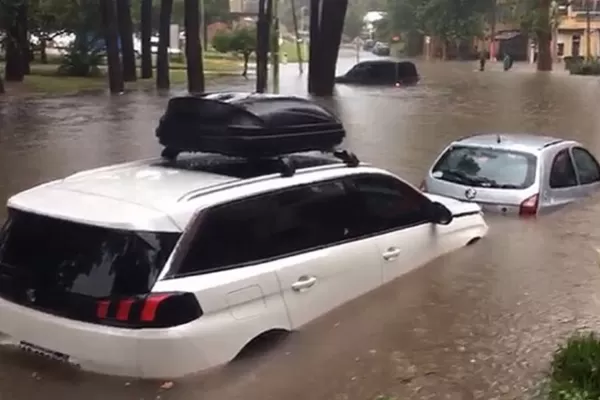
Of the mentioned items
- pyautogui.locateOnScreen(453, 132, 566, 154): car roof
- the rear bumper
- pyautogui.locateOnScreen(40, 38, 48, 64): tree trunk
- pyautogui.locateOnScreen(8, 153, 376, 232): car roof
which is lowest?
pyautogui.locateOnScreen(40, 38, 48, 64): tree trunk

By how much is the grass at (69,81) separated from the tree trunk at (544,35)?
19914 mm

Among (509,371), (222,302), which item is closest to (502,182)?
(509,371)

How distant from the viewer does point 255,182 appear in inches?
256

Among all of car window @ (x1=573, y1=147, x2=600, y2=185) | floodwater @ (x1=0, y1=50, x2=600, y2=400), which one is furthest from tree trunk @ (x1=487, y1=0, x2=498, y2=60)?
floodwater @ (x1=0, y1=50, x2=600, y2=400)

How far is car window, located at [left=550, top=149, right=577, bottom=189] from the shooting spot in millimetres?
12445

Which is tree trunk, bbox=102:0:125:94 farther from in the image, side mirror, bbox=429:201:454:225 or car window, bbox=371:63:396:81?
side mirror, bbox=429:201:454:225

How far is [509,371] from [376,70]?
4057 cm

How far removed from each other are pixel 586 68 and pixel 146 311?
57.6 m

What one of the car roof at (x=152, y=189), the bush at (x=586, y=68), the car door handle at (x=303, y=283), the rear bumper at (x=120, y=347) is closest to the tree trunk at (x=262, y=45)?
the car roof at (x=152, y=189)

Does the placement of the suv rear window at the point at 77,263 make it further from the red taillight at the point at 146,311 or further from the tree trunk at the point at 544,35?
the tree trunk at the point at 544,35

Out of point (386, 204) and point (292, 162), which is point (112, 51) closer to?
point (386, 204)

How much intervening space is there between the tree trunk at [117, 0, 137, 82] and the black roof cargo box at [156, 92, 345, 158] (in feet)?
122

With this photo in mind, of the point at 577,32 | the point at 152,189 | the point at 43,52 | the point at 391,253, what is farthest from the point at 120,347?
the point at 577,32

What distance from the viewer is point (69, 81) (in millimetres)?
42688
